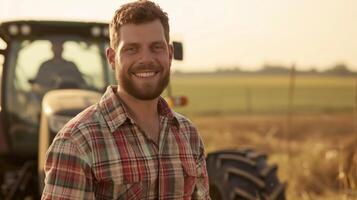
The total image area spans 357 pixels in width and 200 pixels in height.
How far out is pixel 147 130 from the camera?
9.07 ft

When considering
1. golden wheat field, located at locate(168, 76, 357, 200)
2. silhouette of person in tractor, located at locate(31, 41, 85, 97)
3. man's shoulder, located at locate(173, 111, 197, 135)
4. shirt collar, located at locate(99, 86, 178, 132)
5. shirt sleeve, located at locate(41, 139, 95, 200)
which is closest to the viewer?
shirt sleeve, located at locate(41, 139, 95, 200)

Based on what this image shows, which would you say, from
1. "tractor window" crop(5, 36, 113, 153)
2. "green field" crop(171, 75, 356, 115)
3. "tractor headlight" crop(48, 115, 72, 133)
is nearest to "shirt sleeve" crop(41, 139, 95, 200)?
"tractor headlight" crop(48, 115, 72, 133)

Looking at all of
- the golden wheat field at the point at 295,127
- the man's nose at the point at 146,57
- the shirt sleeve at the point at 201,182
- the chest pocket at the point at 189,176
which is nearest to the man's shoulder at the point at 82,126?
the man's nose at the point at 146,57

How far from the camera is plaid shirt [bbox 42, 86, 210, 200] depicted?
2.57 metres

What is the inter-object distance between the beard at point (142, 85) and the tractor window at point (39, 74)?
3134 mm

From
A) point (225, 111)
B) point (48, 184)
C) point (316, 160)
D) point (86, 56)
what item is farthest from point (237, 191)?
point (225, 111)

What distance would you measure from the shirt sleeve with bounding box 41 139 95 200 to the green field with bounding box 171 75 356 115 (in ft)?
85.3

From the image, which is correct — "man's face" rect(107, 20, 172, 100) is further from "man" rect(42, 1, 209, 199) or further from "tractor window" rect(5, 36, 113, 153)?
"tractor window" rect(5, 36, 113, 153)

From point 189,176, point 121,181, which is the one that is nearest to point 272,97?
point 189,176

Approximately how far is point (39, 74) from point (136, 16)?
3375 millimetres

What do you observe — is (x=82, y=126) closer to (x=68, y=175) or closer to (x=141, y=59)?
(x=68, y=175)

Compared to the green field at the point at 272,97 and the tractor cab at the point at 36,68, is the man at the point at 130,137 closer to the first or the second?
the tractor cab at the point at 36,68

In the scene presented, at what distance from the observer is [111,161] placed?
2611mm

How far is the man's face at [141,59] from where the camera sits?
2705 millimetres
